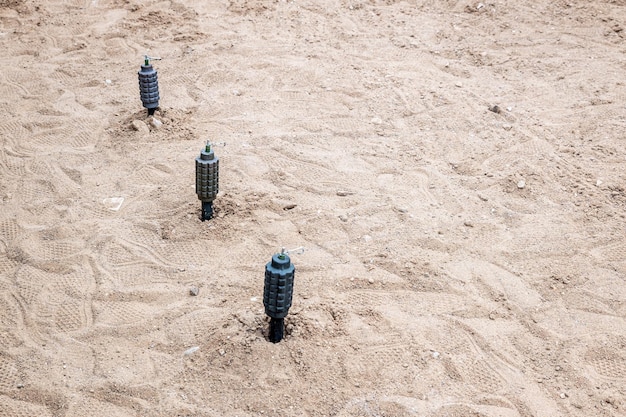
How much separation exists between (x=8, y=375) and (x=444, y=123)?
4755 mm

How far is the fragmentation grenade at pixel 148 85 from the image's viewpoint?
6215 mm

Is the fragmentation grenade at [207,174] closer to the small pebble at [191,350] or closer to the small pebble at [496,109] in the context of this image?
the small pebble at [191,350]

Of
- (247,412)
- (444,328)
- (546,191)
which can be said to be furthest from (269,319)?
(546,191)

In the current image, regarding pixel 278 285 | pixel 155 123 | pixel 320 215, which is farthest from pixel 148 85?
pixel 278 285

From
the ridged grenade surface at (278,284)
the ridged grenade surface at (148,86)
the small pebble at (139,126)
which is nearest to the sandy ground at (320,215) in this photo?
the small pebble at (139,126)

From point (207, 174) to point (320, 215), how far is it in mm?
1073

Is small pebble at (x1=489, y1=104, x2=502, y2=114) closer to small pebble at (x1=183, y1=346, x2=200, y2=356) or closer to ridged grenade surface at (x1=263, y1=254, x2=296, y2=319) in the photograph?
ridged grenade surface at (x1=263, y1=254, x2=296, y2=319)

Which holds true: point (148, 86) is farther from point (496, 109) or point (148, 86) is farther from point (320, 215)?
point (496, 109)

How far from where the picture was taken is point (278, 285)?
3740 millimetres

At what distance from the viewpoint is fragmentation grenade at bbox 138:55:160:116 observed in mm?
6215

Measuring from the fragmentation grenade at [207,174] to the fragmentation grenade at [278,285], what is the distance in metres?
1.35

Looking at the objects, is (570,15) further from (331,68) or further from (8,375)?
(8,375)

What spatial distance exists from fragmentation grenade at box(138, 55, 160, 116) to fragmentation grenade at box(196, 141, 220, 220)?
169cm

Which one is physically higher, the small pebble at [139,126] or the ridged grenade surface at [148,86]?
the ridged grenade surface at [148,86]
